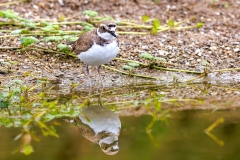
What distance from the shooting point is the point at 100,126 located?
21.5 ft

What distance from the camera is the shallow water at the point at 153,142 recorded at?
5613 millimetres

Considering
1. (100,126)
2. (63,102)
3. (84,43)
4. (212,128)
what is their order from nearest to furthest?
(212,128) < (100,126) < (63,102) < (84,43)

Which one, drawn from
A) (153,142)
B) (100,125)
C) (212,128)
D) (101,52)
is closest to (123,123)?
(100,125)

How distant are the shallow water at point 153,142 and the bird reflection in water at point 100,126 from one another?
0.07m

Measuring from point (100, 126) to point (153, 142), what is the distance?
809 millimetres

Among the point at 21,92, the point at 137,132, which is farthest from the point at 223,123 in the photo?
the point at 21,92

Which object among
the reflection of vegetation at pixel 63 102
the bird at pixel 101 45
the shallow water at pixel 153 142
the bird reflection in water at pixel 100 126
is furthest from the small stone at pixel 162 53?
the shallow water at pixel 153 142

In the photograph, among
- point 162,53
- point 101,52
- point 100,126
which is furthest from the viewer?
point 162,53

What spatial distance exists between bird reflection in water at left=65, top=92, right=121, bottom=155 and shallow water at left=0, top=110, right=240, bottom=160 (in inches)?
2.7

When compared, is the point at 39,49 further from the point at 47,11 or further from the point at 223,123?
the point at 223,123

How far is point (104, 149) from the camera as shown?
5875mm

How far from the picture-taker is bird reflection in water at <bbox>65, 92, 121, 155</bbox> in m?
6.03

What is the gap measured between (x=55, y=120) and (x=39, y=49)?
2594 mm

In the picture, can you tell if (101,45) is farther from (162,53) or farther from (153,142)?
(153,142)
